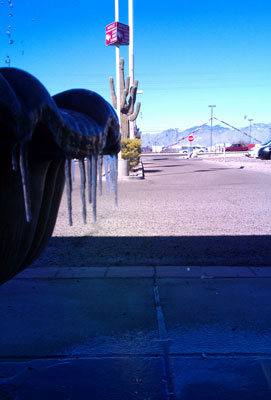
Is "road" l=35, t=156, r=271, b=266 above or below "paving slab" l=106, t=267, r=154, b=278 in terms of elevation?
below

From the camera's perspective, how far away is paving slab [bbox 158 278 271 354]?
3252 millimetres

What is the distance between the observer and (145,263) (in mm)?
5340

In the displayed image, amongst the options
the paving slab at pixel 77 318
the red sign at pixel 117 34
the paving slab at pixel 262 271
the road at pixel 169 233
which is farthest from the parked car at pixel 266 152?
the paving slab at pixel 77 318

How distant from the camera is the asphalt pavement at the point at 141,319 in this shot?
9.06 feet

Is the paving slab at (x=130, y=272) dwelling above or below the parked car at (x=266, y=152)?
below

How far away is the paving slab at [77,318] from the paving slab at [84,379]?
15 cm

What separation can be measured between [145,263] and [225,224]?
2892 millimetres

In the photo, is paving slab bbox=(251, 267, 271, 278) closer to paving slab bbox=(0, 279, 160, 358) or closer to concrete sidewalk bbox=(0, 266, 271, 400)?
concrete sidewalk bbox=(0, 266, 271, 400)

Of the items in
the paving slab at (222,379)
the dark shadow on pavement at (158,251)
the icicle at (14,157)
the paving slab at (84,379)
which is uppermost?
the icicle at (14,157)

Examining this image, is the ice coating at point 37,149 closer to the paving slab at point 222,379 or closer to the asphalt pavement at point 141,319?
Answer: the asphalt pavement at point 141,319

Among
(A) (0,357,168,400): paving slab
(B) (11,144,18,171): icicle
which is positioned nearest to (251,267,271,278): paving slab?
(A) (0,357,168,400): paving slab

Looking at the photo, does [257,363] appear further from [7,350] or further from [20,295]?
[20,295]

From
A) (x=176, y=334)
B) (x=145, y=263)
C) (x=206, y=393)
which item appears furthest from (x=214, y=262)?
(x=206, y=393)

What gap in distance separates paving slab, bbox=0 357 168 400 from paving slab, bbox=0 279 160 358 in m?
0.15
